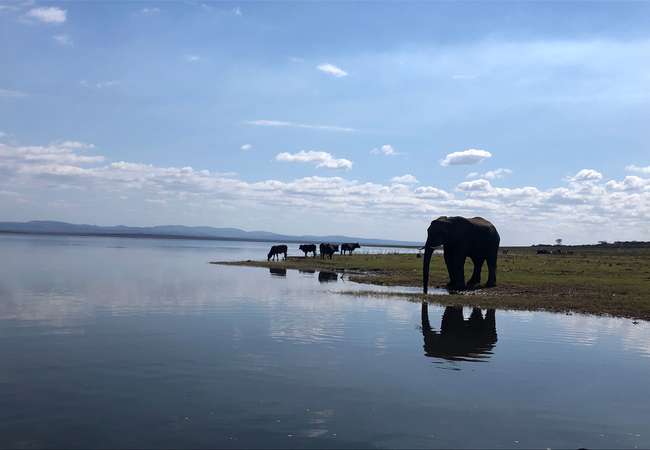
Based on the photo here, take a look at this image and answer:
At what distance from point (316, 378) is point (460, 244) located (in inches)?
889

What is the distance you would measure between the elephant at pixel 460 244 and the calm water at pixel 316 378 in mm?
9583

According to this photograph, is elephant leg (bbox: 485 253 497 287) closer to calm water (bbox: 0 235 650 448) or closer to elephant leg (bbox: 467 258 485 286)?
elephant leg (bbox: 467 258 485 286)

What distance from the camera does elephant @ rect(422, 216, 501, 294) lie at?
32.4 meters

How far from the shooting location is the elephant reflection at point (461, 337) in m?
15.2

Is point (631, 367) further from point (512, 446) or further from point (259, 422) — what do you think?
point (259, 422)

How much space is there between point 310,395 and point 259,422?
5.98 feet

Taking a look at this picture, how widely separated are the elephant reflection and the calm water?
0.27 ft

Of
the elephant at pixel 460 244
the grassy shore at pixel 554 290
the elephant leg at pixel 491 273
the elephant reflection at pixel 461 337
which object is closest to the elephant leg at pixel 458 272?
the elephant at pixel 460 244

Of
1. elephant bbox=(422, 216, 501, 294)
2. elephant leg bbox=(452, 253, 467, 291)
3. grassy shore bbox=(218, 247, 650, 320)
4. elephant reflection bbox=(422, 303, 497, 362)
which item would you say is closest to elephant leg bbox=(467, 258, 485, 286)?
elephant bbox=(422, 216, 501, 294)

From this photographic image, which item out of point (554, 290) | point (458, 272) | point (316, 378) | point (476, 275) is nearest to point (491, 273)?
point (476, 275)

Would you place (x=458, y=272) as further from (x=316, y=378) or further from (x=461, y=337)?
(x=316, y=378)

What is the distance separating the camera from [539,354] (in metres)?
15.2

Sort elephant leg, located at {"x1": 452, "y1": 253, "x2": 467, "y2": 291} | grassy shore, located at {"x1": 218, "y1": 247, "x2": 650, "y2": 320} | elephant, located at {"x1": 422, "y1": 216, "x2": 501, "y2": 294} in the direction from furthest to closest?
elephant, located at {"x1": 422, "y1": 216, "x2": 501, "y2": 294}, elephant leg, located at {"x1": 452, "y1": 253, "x2": 467, "y2": 291}, grassy shore, located at {"x1": 218, "y1": 247, "x2": 650, "y2": 320}

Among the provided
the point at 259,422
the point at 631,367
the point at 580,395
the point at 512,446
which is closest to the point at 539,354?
the point at 631,367
